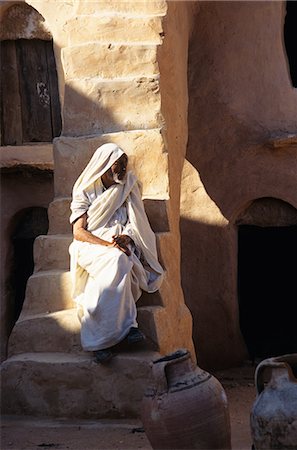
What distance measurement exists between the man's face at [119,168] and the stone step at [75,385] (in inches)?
59.0

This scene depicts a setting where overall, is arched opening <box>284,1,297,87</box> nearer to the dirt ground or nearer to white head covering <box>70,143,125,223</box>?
white head covering <box>70,143,125,223</box>

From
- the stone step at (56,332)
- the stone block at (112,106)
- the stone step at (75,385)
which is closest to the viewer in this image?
the stone step at (75,385)

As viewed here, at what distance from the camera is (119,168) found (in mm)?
9062

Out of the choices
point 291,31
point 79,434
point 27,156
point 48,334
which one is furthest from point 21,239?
point 79,434

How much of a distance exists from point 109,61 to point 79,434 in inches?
145

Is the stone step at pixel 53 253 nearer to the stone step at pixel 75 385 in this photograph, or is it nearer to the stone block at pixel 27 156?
the stone step at pixel 75 385

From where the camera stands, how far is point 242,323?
14.2 m

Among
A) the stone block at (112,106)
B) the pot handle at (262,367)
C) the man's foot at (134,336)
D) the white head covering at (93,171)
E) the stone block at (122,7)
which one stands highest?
the stone block at (122,7)

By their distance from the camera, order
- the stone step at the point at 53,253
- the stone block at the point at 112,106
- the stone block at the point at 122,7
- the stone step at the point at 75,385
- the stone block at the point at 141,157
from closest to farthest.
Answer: the stone step at the point at 75,385, the stone step at the point at 53,253, the stone block at the point at 141,157, the stone block at the point at 112,106, the stone block at the point at 122,7

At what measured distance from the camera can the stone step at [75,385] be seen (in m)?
8.56

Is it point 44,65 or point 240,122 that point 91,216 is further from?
point 44,65

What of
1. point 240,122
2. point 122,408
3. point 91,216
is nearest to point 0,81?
point 240,122

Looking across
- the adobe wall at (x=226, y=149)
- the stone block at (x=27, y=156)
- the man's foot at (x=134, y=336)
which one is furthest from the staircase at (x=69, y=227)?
the stone block at (x=27, y=156)

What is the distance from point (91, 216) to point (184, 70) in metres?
3.10
